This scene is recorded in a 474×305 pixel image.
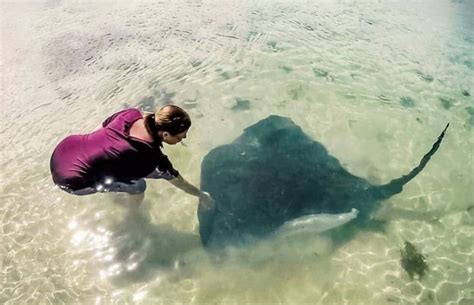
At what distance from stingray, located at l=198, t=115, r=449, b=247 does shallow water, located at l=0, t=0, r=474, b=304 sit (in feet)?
0.80

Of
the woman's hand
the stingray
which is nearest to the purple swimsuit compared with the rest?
the woman's hand

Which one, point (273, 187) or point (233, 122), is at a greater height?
point (273, 187)

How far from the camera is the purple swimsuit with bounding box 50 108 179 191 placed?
4.38 metres

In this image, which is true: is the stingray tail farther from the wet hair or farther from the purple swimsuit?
the wet hair

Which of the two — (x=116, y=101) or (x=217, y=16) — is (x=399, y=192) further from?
(x=217, y=16)

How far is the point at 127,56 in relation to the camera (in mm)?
9578

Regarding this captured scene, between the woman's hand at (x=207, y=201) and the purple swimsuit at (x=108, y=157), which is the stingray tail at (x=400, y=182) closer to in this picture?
the woman's hand at (x=207, y=201)

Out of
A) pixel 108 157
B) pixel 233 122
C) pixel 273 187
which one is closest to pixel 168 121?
pixel 108 157

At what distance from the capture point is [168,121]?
164 inches

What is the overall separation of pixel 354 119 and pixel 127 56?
5415 millimetres

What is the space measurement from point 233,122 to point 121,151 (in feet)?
11.5

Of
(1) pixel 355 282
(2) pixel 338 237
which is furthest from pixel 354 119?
(1) pixel 355 282

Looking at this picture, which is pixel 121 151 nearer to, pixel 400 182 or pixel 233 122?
pixel 233 122

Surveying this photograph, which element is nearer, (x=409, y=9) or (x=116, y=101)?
(x=116, y=101)
